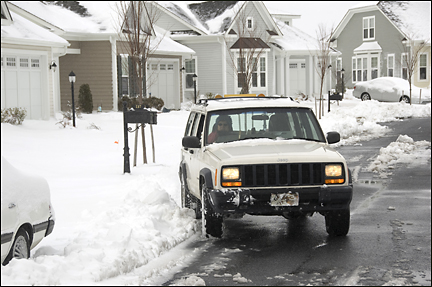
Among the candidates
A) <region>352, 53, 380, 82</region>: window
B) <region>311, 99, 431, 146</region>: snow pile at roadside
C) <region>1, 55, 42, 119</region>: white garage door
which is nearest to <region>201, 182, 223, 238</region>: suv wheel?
<region>311, 99, 431, 146</region>: snow pile at roadside

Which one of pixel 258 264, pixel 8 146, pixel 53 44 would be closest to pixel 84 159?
pixel 8 146

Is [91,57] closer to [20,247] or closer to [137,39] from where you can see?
[137,39]

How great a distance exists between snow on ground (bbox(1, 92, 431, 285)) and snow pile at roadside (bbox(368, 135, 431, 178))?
0.09 ft

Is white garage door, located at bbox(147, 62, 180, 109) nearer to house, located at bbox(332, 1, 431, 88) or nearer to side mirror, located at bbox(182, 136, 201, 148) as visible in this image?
house, located at bbox(332, 1, 431, 88)

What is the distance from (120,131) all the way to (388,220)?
17538mm

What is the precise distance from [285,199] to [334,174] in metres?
0.70

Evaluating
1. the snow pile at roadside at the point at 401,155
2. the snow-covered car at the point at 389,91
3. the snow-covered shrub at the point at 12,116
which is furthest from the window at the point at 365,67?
the snow-covered shrub at the point at 12,116

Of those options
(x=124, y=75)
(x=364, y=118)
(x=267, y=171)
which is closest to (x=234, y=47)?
(x=124, y=75)

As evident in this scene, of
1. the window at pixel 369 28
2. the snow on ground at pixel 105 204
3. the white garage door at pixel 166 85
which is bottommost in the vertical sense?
the snow on ground at pixel 105 204

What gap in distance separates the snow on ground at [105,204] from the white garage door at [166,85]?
38.6ft

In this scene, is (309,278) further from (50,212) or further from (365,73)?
(365,73)

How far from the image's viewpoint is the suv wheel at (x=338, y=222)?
7.86 m

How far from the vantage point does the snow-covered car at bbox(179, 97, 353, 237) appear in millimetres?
7512

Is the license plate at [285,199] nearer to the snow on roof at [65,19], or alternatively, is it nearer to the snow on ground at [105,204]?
the snow on ground at [105,204]
